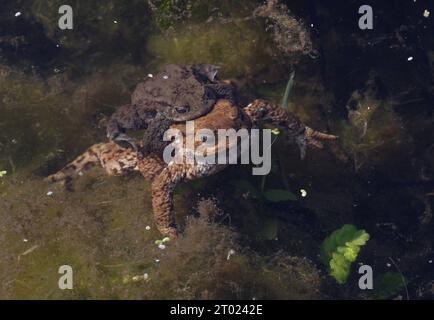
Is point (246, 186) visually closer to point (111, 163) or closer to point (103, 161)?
point (111, 163)

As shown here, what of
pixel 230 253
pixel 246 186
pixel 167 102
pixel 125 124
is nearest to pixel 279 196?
pixel 246 186

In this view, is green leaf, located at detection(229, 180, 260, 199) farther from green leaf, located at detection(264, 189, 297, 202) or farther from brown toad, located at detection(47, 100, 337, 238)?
brown toad, located at detection(47, 100, 337, 238)

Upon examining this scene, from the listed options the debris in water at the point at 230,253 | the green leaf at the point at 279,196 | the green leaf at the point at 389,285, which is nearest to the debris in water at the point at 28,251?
the debris in water at the point at 230,253

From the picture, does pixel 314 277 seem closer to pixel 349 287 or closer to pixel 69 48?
pixel 349 287

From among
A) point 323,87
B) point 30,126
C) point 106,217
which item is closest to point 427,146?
point 323,87

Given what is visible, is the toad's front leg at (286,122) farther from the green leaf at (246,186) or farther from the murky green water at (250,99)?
the green leaf at (246,186)
